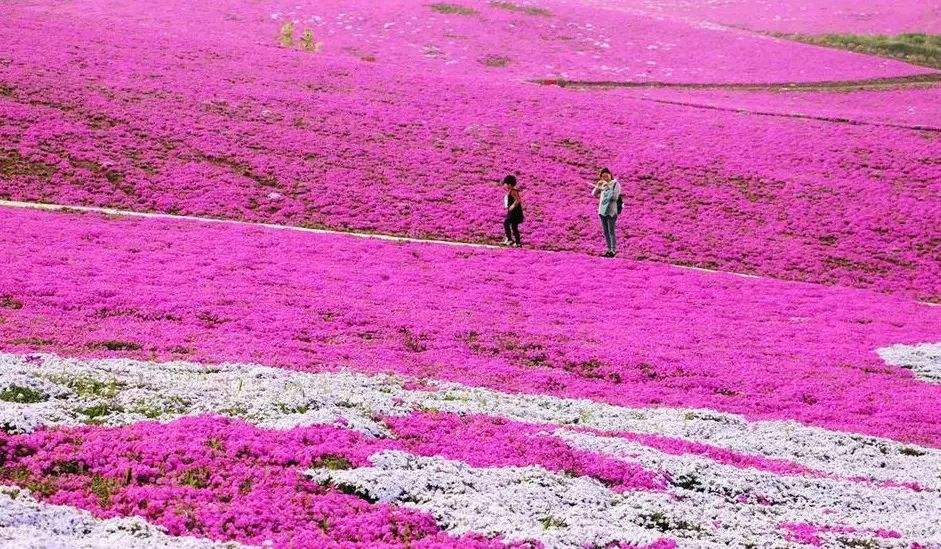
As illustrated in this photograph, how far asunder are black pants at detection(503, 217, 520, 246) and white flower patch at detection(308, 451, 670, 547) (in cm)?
2034

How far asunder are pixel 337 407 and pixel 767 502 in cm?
677

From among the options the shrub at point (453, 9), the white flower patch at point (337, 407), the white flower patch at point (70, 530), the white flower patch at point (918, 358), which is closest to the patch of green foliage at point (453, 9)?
the shrub at point (453, 9)

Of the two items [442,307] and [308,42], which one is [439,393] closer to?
[442,307]

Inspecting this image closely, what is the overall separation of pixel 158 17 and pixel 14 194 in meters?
45.0

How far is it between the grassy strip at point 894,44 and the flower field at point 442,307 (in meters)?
15.6

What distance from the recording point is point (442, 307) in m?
24.5

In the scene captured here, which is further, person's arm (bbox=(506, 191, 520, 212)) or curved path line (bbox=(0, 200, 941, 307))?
person's arm (bbox=(506, 191, 520, 212))

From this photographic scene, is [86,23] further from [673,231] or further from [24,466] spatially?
[24,466]

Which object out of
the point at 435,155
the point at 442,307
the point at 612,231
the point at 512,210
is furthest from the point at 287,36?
the point at 442,307

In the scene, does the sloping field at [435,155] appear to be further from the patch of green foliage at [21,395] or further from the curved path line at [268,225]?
the patch of green foliage at [21,395]

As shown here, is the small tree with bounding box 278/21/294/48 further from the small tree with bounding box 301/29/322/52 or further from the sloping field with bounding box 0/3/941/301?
the sloping field with bounding box 0/3/941/301

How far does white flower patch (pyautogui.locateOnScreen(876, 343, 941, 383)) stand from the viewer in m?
22.8

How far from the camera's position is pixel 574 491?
1273cm

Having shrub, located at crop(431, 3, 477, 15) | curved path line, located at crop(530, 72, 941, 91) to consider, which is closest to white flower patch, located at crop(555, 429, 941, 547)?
curved path line, located at crop(530, 72, 941, 91)
